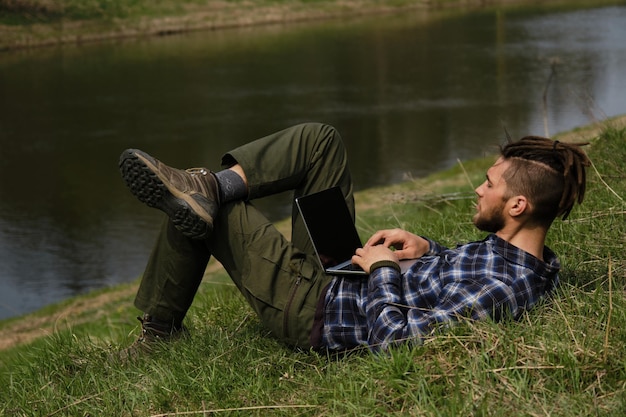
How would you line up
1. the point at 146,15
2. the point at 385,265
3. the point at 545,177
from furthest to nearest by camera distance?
the point at 146,15
the point at 385,265
the point at 545,177

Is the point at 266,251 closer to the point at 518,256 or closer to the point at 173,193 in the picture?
the point at 173,193

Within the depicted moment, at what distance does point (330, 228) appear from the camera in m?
3.67

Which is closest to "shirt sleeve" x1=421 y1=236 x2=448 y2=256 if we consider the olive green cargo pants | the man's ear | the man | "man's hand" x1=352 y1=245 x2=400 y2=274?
the man

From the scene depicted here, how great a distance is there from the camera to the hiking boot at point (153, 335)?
12.5ft

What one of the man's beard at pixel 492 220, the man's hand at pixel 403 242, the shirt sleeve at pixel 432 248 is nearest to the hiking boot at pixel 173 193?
the man's hand at pixel 403 242

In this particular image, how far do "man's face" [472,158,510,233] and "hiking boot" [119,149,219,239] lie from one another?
1.00 meters

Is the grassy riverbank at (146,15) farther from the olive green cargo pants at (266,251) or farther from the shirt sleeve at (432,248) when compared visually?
the shirt sleeve at (432,248)

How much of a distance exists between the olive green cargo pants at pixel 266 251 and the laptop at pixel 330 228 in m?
0.07

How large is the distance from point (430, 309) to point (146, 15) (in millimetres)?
34346

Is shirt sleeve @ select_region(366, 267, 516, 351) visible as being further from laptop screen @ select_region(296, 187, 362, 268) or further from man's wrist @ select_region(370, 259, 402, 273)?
laptop screen @ select_region(296, 187, 362, 268)

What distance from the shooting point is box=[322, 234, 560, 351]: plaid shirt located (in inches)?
123

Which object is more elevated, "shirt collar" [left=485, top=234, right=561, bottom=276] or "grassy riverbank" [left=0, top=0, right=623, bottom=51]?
"shirt collar" [left=485, top=234, right=561, bottom=276]

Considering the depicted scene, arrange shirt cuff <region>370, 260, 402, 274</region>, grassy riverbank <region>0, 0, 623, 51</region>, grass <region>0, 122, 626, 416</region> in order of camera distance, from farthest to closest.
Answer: grassy riverbank <region>0, 0, 623, 51</region> < shirt cuff <region>370, 260, 402, 274</region> < grass <region>0, 122, 626, 416</region>

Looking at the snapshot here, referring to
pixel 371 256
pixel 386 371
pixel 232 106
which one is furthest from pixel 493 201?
pixel 232 106
